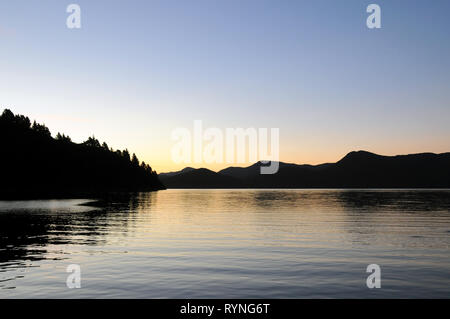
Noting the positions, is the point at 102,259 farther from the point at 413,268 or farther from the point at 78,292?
the point at 413,268

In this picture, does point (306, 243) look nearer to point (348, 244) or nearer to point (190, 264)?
point (348, 244)

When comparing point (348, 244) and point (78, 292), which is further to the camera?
point (348, 244)

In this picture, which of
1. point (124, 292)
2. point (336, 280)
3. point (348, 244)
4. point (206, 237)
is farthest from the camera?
point (206, 237)

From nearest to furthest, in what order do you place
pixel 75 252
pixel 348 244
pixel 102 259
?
pixel 102 259
pixel 75 252
pixel 348 244

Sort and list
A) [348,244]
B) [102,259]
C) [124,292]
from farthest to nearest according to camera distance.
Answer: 1. [348,244]
2. [102,259]
3. [124,292]

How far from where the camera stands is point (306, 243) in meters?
41.2

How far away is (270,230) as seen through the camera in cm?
5406
